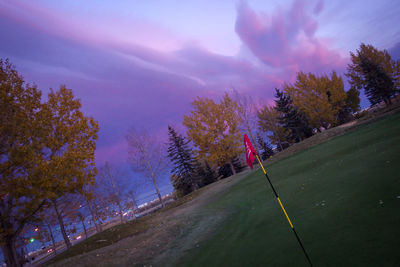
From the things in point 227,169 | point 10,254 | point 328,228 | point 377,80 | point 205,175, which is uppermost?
point 377,80

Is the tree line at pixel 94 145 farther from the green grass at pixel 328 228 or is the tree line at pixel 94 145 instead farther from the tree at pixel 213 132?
the green grass at pixel 328 228

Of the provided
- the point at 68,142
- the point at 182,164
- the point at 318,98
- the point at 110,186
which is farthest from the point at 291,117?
the point at 68,142

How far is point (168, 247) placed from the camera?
333 inches

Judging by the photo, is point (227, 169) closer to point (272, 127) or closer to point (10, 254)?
point (272, 127)

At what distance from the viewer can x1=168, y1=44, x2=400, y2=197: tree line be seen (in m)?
26.6

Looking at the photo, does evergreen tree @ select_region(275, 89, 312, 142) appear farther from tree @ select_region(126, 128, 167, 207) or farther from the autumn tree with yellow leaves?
the autumn tree with yellow leaves

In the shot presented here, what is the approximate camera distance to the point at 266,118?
44.5 metres

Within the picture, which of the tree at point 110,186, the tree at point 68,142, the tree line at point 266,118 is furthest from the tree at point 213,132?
the tree at point 68,142

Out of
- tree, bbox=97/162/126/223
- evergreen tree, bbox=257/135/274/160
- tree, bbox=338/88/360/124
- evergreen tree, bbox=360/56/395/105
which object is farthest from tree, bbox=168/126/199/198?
evergreen tree, bbox=360/56/395/105

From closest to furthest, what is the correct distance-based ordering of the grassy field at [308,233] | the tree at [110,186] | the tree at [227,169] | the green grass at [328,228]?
the green grass at [328,228] < the grassy field at [308,233] < the tree at [110,186] < the tree at [227,169]

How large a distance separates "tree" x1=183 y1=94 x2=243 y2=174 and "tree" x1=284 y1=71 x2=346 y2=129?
15.5 m

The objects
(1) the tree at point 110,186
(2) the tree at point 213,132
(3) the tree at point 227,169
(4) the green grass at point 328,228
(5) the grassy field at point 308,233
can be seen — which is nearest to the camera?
(4) the green grass at point 328,228

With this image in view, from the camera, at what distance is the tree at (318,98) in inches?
1347

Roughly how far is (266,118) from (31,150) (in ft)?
137
